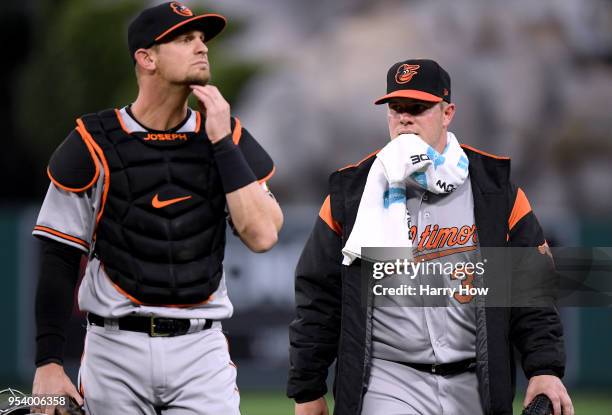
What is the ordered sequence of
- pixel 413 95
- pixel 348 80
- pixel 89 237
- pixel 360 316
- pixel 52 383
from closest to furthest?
pixel 52 383 → pixel 89 237 → pixel 360 316 → pixel 413 95 → pixel 348 80

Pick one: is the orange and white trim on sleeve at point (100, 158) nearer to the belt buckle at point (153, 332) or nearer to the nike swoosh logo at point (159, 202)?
the nike swoosh logo at point (159, 202)

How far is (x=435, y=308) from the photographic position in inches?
203

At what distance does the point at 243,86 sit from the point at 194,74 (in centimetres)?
1745

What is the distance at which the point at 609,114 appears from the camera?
2256 cm

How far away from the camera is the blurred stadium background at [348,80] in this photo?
2175 cm

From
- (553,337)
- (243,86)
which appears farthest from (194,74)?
(243,86)

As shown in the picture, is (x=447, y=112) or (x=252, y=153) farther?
(x=447, y=112)

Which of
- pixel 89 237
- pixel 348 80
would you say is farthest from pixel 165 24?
pixel 348 80

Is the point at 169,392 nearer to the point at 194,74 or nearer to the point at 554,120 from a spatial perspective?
the point at 194,74

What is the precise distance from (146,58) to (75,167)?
1.91 feet

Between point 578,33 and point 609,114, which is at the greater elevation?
point 578,33

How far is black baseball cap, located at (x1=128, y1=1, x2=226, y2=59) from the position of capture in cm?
516

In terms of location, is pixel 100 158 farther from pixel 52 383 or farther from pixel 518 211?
pixel 518 211

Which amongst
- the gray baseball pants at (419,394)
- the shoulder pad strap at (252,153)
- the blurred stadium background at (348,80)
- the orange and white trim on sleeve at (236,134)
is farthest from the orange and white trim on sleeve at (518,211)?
the blurred stadium background at (348,80)
